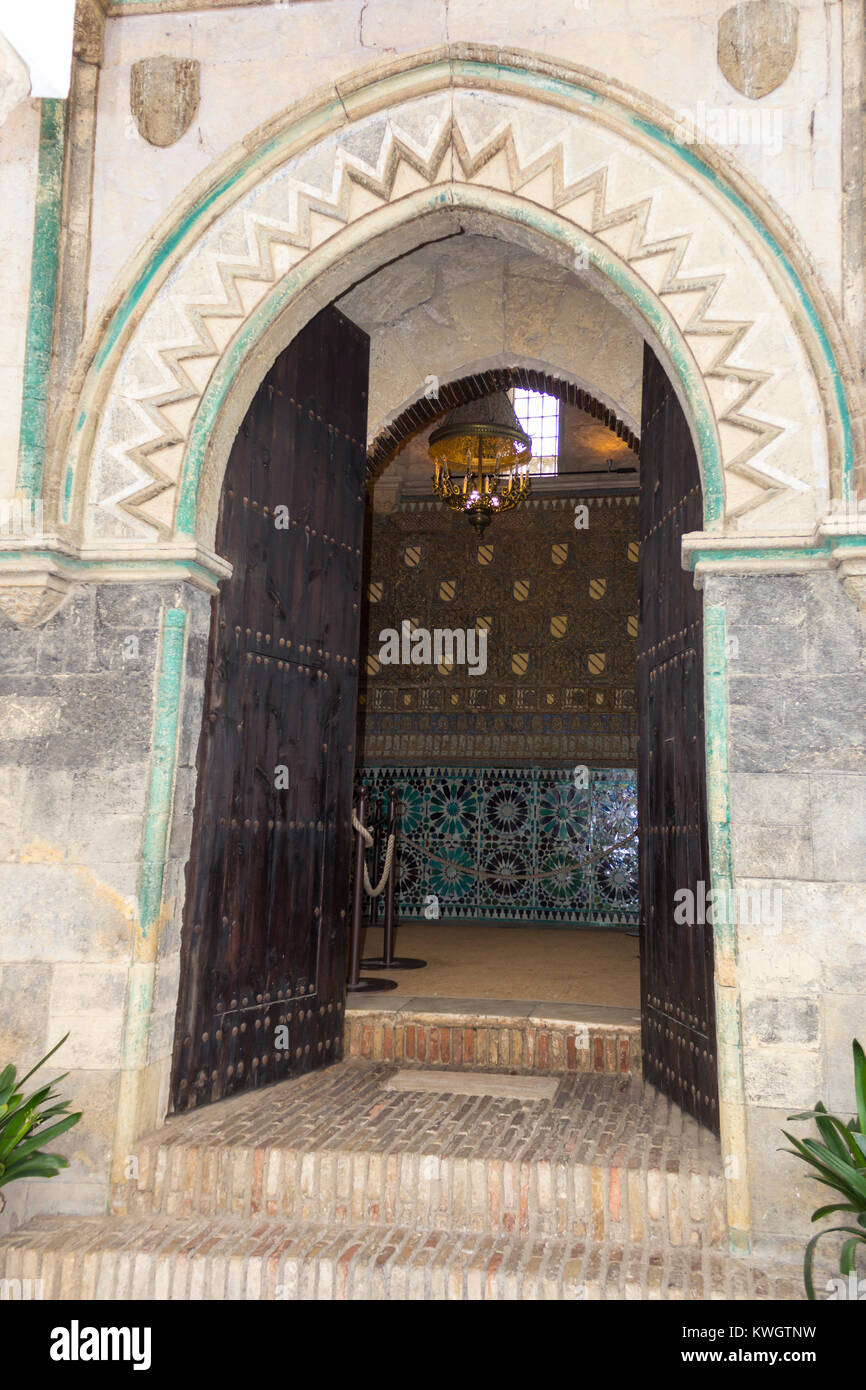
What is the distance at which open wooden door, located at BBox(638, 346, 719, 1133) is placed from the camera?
3664 millimetres

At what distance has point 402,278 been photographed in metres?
5.20

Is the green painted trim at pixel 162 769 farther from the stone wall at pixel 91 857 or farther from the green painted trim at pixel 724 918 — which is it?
the green painted trim at pixel 724 918

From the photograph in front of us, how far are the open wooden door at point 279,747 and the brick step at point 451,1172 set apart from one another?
0.35 m

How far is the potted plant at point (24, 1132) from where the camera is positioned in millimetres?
3113

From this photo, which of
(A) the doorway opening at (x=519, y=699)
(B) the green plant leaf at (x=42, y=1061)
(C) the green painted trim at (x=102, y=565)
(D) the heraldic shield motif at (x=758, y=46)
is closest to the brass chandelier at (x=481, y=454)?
(A) the doorway opening at (x=519, y=699)

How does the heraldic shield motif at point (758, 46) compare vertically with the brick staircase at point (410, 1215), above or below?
above

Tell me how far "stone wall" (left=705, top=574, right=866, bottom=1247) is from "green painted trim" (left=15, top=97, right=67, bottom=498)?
240 cm

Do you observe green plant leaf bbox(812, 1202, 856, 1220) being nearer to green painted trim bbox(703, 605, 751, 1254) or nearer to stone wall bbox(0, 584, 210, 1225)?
green painted trim bbox(703, 605, 751, 1254)

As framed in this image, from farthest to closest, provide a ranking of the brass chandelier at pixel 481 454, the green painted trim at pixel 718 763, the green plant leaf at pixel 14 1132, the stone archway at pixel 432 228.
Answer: the brass chandelier at pixel 481 454, the stone archway at pixel 432 228, the green painted trim at pixel 718 763, the green plant leaf at pixel 14 1132

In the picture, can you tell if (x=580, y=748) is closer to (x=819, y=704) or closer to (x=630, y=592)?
(x=630, y=592)

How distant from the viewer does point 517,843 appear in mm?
8523

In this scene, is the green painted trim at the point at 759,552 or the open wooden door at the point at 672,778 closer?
the green painted trim at the point at 759,552

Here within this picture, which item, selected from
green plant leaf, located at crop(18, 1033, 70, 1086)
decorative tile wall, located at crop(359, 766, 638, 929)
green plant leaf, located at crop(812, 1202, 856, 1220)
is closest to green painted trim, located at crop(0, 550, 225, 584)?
green plant leaf, located at crop(18, 1033, 70, 1086)

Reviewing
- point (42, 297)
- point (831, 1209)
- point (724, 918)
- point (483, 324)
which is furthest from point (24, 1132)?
point (483, 324)
